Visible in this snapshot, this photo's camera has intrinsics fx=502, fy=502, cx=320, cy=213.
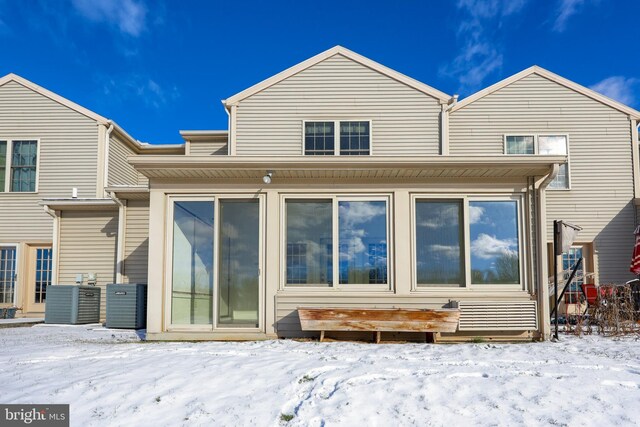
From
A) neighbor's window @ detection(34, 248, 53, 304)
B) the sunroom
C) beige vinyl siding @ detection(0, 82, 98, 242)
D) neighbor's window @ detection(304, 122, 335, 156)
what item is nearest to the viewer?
the sunroom

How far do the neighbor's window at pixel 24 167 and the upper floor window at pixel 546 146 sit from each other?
11806 millimetres

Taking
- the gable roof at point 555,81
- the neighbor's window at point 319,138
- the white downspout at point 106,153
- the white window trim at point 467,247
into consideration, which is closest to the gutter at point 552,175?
the white window trim at point 467,247

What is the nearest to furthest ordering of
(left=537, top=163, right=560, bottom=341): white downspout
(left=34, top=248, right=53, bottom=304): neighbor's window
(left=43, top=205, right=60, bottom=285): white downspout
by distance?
(left=537, top=163, right=560, bottom=341): white downspout
(left=43, top=205, right=60, bottom=285): white downspout
(left=34, top=248, right=53, bottom=304): neighbor's window

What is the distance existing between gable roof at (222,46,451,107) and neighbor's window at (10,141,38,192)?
531 cm

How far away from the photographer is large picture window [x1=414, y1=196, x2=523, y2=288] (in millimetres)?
7355

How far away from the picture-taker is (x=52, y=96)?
1295 centimetres

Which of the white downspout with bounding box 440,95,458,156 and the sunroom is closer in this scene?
the sunroom

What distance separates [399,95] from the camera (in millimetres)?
11906

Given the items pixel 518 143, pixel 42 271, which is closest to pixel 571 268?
pixel 518 143

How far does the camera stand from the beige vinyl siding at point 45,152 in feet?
41.1

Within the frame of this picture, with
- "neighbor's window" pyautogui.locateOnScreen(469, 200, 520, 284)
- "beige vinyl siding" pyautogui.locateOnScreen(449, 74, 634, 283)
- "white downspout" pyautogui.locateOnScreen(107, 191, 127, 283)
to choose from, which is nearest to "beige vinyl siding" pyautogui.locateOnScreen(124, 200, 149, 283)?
"white downspout" pyautogui.locateOnScreen(107, 191, 127, 283)

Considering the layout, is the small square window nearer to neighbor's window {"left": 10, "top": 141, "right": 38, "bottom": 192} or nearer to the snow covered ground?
the snow covered ground

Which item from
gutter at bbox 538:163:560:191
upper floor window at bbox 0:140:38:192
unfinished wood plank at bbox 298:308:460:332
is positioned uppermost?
upper floor window at bbox 0:140:38:192

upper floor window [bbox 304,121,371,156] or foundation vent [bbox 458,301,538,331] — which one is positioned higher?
upper floor window [bbox 304,121,371,156]
